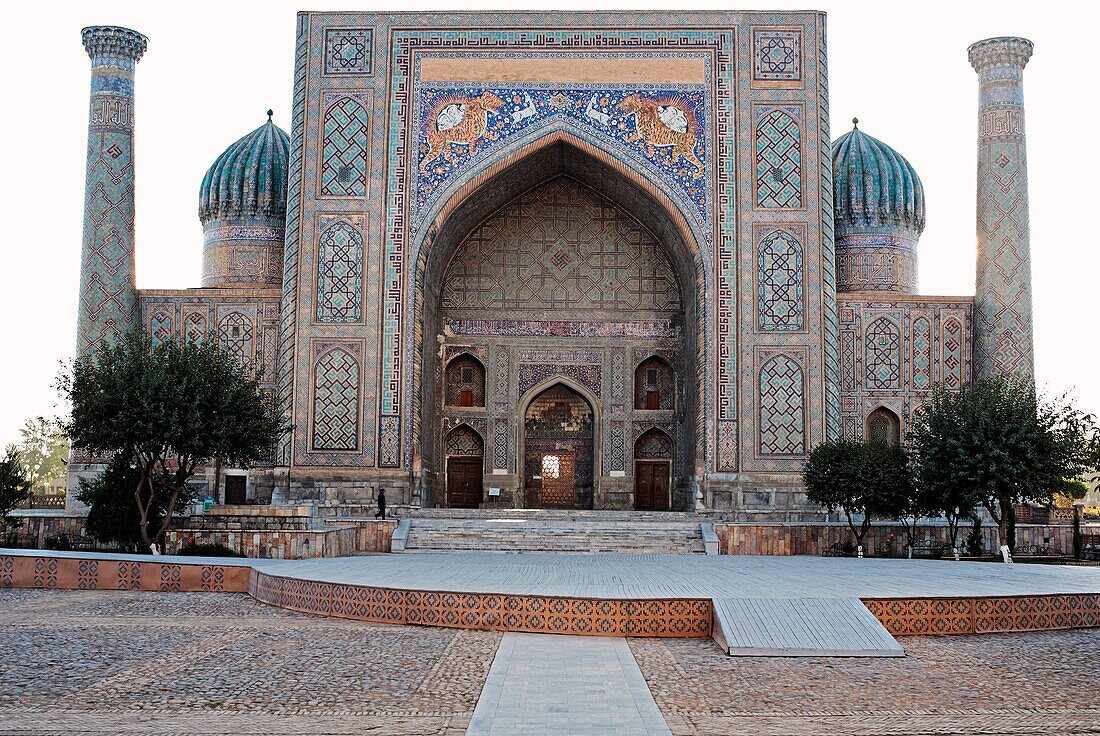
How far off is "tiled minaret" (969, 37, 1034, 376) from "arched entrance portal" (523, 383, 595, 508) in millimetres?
4639

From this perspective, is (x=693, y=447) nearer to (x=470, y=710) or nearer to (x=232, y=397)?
(x=232, y=397)

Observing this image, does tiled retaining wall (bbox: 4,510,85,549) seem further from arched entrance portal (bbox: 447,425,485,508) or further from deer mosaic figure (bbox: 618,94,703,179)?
deer mosaic figure (bbox: 618,94,703,179)

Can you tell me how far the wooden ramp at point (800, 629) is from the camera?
496 cm

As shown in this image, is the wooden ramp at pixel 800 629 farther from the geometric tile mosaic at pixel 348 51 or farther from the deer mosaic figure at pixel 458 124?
the geometric tile mosaic at pixel 348 51

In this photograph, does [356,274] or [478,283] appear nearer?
[356,274]

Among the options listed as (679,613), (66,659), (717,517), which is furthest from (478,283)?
(66,659)

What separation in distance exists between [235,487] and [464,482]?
2.69 metres

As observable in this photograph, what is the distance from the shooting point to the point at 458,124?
13.3m

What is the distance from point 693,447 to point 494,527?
317 centimetres

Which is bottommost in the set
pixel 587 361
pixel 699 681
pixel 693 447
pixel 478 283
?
pixel 699 681

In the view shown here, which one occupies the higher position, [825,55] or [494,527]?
[825,55]

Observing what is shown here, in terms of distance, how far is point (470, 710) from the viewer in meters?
3.74

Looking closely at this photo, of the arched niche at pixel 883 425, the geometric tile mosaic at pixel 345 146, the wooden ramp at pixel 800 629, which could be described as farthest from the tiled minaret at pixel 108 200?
the wooden ramp at pixel 800 629

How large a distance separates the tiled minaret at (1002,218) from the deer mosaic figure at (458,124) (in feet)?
18.4
